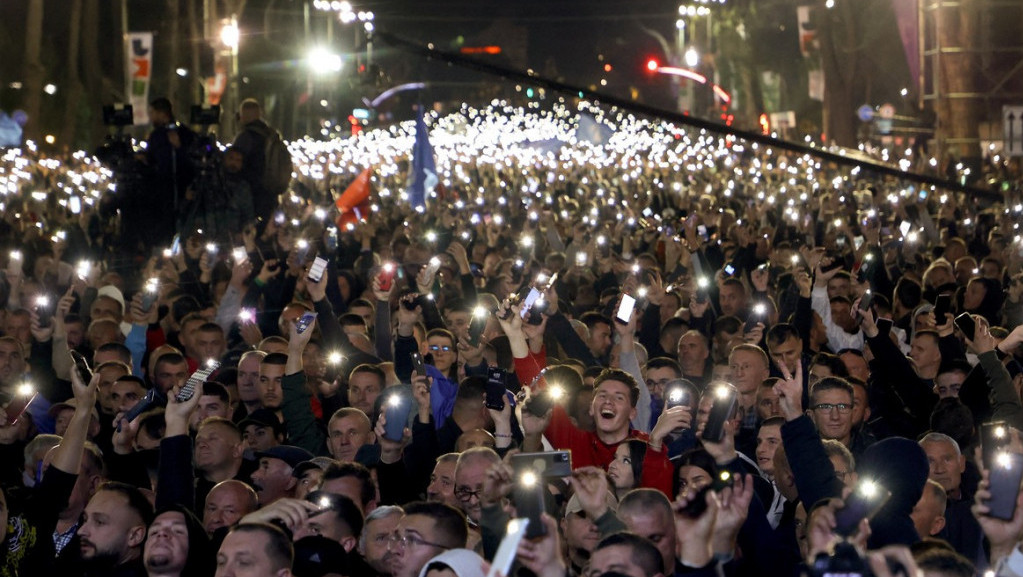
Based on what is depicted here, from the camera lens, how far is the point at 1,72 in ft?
152

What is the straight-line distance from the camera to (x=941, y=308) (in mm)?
11547

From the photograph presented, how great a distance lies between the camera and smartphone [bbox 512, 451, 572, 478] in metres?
5.54

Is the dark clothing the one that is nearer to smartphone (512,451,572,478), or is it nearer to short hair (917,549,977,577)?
smartphone (512,451,572,478)

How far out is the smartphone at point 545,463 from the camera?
18.2 feet

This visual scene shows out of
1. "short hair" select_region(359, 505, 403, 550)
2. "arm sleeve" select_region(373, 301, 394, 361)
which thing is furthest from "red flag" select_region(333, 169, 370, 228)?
"short hair" select_region(359, 505, 403, 550)

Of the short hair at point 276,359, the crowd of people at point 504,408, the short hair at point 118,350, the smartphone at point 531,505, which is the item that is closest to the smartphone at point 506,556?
the crowd of people at point 504,408

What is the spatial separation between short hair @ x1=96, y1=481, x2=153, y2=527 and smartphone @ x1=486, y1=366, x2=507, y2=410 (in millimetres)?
1648

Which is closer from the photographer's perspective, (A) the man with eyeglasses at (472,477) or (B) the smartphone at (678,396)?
(A) the man with eyeglasses at (472,477)

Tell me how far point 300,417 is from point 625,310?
2.01 metres

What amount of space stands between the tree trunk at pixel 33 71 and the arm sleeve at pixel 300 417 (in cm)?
3365

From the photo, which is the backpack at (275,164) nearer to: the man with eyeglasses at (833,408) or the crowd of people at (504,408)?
the crowd of people at (504,408)

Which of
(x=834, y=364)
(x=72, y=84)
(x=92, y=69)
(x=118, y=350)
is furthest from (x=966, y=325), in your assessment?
(x=92, y=69)

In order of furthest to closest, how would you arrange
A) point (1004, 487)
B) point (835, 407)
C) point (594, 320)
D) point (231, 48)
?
point (231, 48), point (594, 320), point (835, 407), point (1004, 487)

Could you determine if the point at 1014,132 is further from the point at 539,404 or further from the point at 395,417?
the point at 539,404
